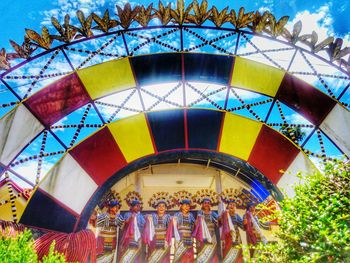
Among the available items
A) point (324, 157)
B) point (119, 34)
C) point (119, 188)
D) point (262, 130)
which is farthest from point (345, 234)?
point (119, 188)

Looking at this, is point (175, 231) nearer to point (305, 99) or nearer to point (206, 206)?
point (206, 206)

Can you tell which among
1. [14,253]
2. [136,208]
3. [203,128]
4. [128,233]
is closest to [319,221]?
[14,253]

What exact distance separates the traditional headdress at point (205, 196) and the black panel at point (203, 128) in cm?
148

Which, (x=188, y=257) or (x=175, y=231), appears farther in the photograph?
(x=175, y=231)

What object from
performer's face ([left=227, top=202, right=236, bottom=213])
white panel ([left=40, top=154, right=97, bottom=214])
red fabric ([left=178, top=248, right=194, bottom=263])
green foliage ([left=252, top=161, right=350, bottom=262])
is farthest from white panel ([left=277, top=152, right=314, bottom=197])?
white panel ([left=40, top=154, right=97, bottom=214])

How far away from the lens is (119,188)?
7.50 metres

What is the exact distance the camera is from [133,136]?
654cm

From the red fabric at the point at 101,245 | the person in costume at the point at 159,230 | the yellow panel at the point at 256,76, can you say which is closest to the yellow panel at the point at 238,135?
the yellow panel at the point at 256,76

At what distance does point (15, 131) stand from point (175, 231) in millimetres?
4205

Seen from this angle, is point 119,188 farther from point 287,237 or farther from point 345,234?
point 345,234

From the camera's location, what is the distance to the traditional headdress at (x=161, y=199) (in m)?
7.36

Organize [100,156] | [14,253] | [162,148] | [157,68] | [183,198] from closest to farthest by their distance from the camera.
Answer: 1. [14,253]
2. [157,68]
3. [100,156]
4. [162,148]
5. [183,198]

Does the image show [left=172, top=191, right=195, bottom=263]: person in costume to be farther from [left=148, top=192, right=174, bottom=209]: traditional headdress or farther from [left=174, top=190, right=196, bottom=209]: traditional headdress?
[left=148, top=192, right=174, bottom=209]: traditional headdress

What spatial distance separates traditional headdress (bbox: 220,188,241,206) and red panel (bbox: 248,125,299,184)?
3.88 ft
